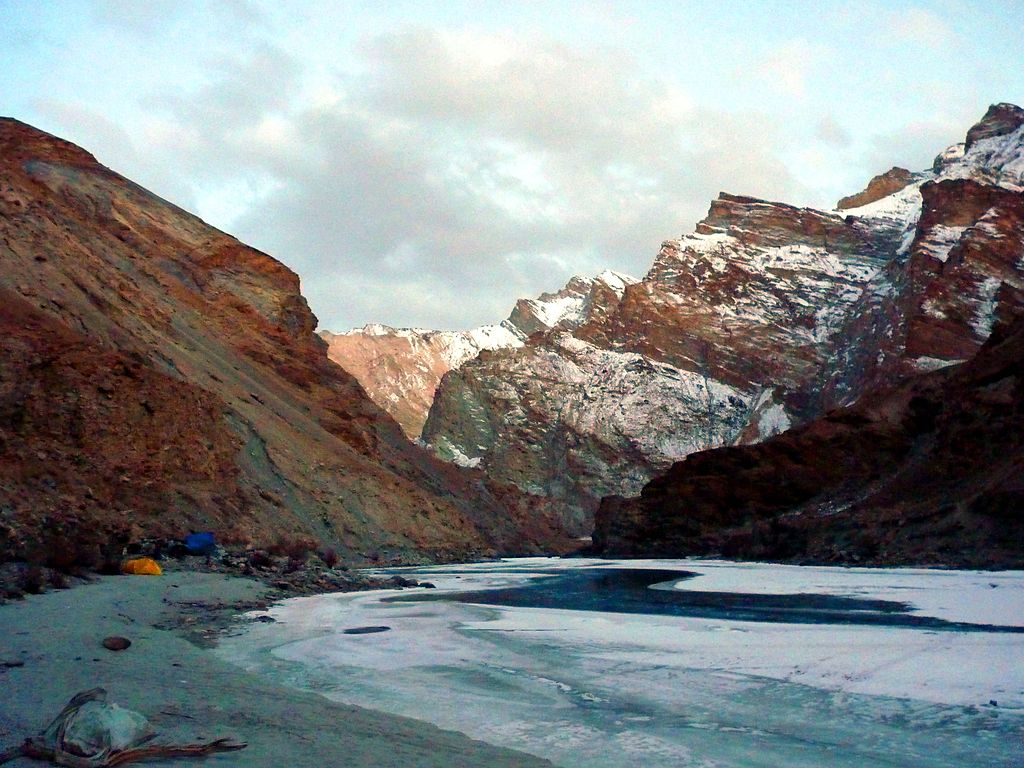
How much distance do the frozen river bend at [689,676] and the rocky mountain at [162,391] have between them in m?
11.2

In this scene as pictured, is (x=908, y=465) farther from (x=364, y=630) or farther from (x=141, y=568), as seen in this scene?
(x=364, y=630)

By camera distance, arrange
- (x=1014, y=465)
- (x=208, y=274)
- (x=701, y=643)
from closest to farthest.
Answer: (x=701, y=643), (x=1014, y=465), (x=208, y=274)

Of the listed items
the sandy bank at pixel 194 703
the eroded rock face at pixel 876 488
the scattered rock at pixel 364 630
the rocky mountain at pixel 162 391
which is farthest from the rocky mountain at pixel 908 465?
the sandy bank at pixel 194 703

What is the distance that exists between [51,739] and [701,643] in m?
8.98

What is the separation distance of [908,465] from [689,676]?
60.7 meters

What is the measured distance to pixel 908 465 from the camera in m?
64.2

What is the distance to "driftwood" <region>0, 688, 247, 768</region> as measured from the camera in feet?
17.2

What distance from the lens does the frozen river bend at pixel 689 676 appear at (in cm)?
662

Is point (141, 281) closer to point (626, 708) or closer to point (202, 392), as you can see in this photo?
point (202, 392)

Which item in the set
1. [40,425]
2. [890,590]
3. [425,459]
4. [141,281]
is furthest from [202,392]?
[425,459]

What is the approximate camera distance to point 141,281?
58000mm

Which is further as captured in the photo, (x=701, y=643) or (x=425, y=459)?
(x=425, y=459)

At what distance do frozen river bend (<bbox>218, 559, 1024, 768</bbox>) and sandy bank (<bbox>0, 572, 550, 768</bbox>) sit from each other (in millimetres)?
471

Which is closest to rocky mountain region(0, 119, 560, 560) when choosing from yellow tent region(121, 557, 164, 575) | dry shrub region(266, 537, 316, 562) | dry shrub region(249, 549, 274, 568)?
dry shrub region(266, 537, 316, 562)
